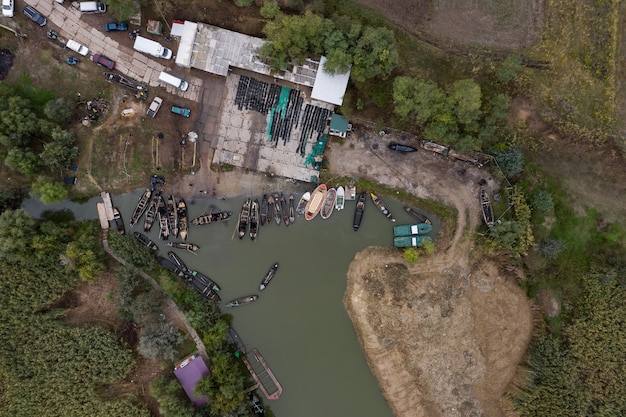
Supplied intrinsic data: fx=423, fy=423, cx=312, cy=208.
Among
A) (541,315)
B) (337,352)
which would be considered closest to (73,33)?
(337,352)

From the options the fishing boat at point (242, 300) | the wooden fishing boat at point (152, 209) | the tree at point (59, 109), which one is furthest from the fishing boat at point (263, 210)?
the tree at point (59, 109)

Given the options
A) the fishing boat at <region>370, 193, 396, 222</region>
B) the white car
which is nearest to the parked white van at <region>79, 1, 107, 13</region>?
the white car

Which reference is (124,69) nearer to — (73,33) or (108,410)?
(73,33)

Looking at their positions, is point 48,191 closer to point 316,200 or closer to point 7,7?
point 7,7

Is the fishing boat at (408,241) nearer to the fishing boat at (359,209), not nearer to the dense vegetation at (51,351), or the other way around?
the fishing boat at (359,209)

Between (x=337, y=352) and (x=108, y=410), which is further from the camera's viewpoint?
(x=337, y=352)
